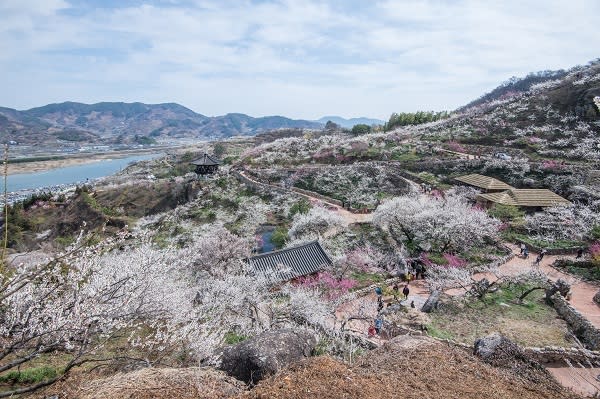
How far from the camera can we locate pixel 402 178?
40062mm

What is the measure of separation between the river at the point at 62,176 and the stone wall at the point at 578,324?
353ft

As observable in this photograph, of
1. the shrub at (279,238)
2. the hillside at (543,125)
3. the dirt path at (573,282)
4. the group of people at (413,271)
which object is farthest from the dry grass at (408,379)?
the hillside at (543,125)

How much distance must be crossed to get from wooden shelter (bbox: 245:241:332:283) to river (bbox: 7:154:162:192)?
314 ft

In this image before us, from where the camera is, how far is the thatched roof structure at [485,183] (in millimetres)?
32000

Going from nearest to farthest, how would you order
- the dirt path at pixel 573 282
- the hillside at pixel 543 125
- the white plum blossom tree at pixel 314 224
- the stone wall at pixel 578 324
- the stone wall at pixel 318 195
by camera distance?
the stone wall at pixel 578 324 → the dirt path at pixel 573 282 → the white plum blossom tree at pixel 314 224 → the stone wall at pixel 318 195 → the hillside at pixel 543 125

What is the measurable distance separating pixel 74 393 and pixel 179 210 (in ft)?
113


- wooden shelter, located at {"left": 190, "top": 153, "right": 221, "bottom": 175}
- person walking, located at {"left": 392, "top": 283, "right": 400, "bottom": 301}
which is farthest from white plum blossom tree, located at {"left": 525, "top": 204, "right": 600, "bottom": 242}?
wooden shelter, located at {"left": 190, "top": 153, "right": 221, "bottom": 175}

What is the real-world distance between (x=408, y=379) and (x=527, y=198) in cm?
2814

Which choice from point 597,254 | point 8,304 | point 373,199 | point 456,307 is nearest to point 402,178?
point 373,199

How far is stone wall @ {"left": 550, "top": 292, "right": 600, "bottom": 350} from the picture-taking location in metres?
13.2

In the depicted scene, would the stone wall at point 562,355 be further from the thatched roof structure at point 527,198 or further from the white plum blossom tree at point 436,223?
the thatched roof structure at point 527,198

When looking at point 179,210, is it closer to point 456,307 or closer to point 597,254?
point 456,307

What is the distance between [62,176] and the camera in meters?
114

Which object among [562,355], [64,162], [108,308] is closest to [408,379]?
[108,308]
